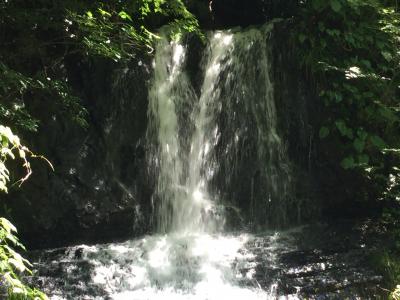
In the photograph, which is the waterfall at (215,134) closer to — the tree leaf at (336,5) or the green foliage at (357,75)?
the green foliage at (357,75)

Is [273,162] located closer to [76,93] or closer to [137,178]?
[137,178]

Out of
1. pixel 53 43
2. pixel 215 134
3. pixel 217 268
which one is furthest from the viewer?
pixel 215 134

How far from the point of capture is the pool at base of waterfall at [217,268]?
508cm

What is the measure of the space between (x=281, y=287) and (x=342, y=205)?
2.54 meters

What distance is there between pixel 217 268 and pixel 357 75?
329cm

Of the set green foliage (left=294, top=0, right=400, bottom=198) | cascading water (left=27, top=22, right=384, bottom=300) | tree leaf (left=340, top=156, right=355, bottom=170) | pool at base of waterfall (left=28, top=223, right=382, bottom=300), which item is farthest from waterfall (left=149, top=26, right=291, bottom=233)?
tree leaf (left=340, top=156, right=355, bottom=170)

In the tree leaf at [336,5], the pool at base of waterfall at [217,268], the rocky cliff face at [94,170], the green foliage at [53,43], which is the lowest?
the pool at base of waterfall at [217,268]

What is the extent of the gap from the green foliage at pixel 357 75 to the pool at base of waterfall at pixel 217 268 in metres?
1.23

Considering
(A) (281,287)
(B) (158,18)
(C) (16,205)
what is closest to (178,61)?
(B) (158,18)

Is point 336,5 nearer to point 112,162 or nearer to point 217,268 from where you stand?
point 112,162

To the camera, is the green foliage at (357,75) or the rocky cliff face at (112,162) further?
the green foliage at (357,75)

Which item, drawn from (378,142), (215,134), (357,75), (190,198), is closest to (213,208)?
(190,198)

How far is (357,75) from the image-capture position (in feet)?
21.3

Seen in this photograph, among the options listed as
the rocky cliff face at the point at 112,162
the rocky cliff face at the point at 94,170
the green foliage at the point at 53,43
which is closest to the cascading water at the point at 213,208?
the rocky cliff face at the point at 112,162
